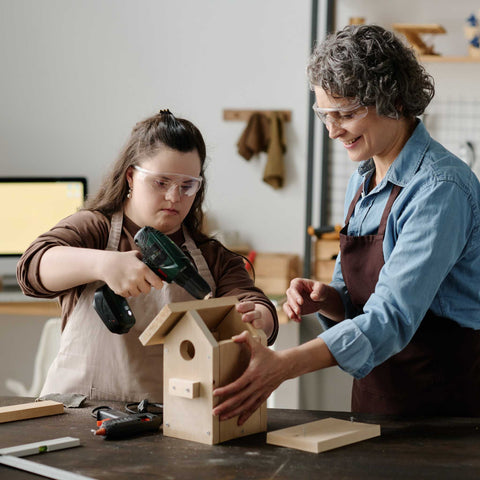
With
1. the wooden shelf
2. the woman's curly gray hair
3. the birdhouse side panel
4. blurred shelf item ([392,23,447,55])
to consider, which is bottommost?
the birdhouse side panel

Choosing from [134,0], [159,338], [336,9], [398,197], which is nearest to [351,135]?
[398,197]

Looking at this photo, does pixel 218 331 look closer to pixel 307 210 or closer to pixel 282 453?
pixel 282 453

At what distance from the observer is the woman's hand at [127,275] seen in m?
1.63

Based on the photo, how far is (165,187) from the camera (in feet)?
6.37

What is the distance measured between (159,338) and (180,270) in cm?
15

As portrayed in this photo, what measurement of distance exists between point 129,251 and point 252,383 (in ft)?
1.65

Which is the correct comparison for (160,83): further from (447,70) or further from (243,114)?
(447,70)

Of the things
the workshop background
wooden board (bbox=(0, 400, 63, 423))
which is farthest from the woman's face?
the workshop background

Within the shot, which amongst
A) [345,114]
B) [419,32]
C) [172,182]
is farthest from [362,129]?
[419,32]

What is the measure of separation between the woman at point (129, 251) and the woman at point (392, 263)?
0.30 m

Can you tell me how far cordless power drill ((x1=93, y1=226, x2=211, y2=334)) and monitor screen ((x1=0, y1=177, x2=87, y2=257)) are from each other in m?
2.72

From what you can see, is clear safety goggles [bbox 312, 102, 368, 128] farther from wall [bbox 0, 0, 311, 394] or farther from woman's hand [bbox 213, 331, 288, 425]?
wall [bbox 0, 0, 311, 394]

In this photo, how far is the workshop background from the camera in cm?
433

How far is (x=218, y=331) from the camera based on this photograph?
1684mm
